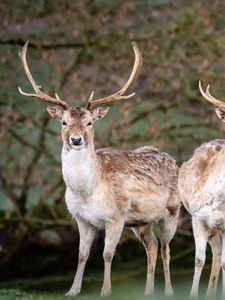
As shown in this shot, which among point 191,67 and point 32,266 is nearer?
point 191,67

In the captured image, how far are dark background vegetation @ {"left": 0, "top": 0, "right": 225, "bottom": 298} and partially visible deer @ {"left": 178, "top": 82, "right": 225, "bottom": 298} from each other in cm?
589

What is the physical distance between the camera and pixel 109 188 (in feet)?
38.9

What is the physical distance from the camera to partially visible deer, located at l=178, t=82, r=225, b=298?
1053 centimetres

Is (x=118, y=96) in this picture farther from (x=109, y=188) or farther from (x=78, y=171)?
(x=78, y=171)

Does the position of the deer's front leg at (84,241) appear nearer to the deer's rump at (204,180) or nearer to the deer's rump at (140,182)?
the deer's rump at (140,182)

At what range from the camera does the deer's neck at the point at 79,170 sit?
37.4 ft

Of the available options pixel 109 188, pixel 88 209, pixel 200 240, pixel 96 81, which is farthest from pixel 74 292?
pixel 96 81

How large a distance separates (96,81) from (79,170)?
6.35 metres

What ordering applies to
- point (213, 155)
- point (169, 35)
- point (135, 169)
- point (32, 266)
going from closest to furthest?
point (213, 155)
point (135, 169)
point (169, 35)
point (32, 266)

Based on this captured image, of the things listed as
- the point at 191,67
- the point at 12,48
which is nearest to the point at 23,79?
the point at 12,48

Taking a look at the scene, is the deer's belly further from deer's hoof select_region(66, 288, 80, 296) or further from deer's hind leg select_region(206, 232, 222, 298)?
deer's hind leg select_region(206, 232, 222, 298)

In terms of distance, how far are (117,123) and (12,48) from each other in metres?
2.17

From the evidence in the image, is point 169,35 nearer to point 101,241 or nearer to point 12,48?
point 12,48

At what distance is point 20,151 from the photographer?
706 inches
